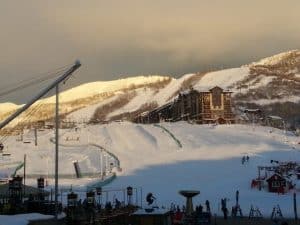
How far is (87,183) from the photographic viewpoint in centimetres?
5425

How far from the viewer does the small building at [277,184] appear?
4572cm

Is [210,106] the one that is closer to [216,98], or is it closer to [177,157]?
[216,98]

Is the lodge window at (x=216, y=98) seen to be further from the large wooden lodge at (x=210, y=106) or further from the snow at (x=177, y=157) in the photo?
the snow at (x=177, y=157)

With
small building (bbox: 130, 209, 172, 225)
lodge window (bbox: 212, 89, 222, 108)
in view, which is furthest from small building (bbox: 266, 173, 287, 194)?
lodge window (bbox: 212, 89, 222, 108)

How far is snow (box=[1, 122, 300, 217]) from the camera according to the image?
48.8 metres

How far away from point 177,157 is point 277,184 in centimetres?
2130

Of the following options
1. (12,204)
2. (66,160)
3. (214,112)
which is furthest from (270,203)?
(214,112)

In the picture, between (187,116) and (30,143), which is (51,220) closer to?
(30,143)

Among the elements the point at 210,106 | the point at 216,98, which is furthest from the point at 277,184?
the point at 216,98

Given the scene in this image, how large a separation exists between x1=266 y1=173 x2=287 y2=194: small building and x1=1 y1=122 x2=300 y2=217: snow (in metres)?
0.68

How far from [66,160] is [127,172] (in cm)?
884

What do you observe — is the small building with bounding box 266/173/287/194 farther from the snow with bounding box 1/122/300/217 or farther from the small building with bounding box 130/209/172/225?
the small building with bounding box 130/209/172/225

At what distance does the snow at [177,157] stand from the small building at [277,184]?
2.24ft

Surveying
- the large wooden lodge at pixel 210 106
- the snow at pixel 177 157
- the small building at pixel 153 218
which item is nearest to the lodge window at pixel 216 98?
the large wooden lodge at pixel 210 106
